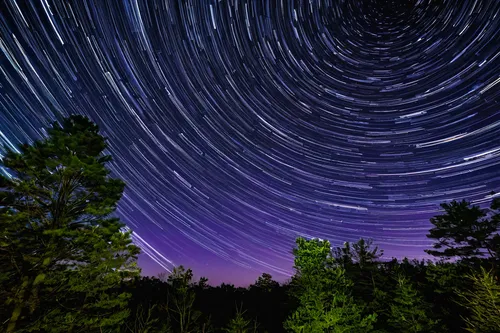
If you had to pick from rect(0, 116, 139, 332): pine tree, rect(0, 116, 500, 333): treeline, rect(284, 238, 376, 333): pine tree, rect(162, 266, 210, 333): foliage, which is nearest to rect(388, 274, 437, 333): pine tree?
rect(0, 116, 500, 333): treeline

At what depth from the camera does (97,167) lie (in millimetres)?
10484

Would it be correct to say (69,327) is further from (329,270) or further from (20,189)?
(329,270)

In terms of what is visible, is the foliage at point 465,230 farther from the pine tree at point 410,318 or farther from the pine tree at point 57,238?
the pine tree at point 57,238

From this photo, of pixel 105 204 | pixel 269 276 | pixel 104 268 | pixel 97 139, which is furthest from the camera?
pixel 269 276

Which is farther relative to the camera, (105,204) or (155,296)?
(155,296)

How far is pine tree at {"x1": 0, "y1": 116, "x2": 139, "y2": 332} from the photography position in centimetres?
886

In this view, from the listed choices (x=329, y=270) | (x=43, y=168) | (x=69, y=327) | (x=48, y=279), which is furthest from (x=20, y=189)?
(x=329, y=270)

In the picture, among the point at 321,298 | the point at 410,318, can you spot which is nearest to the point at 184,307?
the point at 321,298

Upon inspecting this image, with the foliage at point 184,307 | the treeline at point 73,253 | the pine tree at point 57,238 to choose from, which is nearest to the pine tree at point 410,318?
the treeline at point 73,253

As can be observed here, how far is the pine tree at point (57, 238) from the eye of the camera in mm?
8859

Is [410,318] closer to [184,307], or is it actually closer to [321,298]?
[321,298]

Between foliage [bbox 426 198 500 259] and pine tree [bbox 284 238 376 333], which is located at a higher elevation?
foliage [bbox 426 198 500 259]

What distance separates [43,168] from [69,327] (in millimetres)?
6033

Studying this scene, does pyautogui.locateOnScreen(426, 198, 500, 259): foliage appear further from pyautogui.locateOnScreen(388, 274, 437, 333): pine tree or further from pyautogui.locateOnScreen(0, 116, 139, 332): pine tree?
pyautogui.locateOnScreen(0, 116, 139, 332): pine tree
